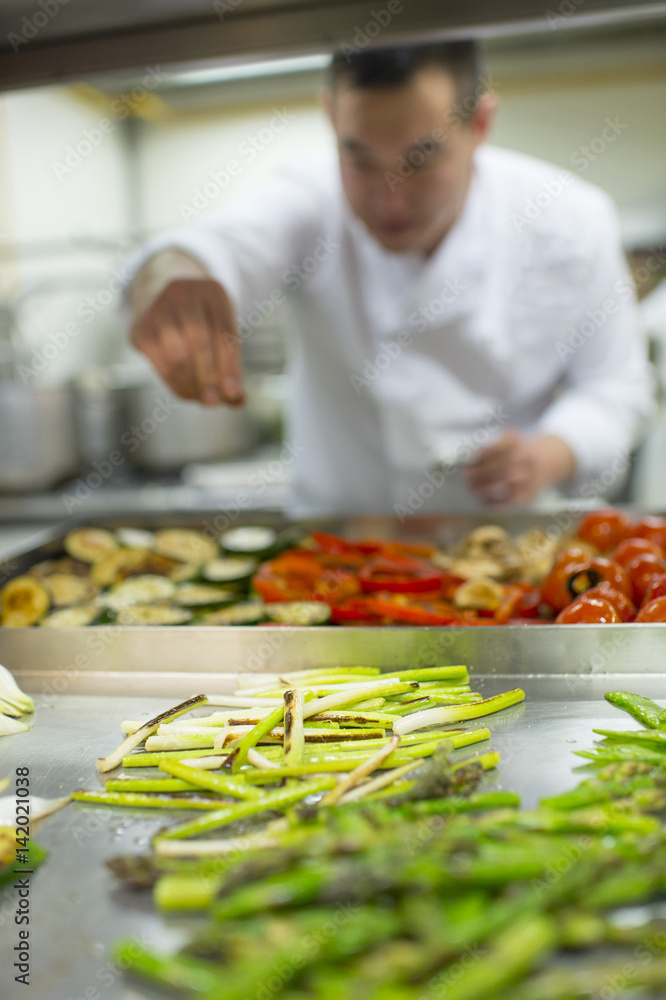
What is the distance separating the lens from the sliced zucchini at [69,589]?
6.97ft

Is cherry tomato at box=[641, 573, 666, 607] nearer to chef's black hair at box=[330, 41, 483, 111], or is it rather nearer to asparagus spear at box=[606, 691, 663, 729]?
asparagus spear at box=[606, 691, 663, 729]

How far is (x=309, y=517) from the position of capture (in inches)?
104

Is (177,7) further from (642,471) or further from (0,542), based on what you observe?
(642,471)

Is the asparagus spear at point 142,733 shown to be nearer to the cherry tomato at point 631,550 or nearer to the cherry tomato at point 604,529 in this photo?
the cherry tomato at point 631,550

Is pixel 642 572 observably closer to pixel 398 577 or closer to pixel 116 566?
pixel 398 577

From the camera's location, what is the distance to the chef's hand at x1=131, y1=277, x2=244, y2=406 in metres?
2.26

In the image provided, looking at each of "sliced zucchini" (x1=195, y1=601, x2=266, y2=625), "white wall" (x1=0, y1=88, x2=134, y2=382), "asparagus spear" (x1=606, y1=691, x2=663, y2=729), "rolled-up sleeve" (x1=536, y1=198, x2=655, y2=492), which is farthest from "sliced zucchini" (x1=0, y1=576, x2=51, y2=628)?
"white wall" (x1=0, y1=88, x2=134, y2=382)

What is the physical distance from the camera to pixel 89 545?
96.5 inches

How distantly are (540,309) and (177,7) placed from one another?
5.83ft

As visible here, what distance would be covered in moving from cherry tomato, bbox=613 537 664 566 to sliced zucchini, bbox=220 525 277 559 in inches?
38.0

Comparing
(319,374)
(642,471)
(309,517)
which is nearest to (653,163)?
(642,471)

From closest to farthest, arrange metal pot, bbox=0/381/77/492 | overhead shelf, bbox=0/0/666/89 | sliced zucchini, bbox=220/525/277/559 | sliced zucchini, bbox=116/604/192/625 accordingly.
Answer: overhead shelf, bbox=0/0/666/89
sliced zucchini, bbox=116/604/192/625
sliced zucchini, bbox=220/525/277/559
metal pot, bbox=0/381/77/492

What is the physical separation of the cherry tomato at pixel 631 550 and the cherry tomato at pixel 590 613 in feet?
1.01

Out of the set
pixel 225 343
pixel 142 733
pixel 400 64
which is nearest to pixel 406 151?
pixel 400 64
